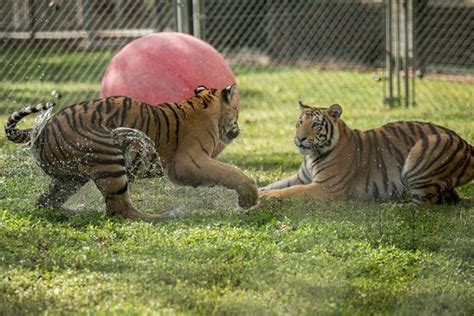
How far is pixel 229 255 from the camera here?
20.6 ft

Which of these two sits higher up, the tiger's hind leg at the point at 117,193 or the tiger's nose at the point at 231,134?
the tiger's nose at the point at 231,134

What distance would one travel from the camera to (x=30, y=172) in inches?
364

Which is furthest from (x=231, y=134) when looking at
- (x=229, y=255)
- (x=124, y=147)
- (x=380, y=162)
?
(x=229, y=255)

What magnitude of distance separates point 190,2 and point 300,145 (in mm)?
4280

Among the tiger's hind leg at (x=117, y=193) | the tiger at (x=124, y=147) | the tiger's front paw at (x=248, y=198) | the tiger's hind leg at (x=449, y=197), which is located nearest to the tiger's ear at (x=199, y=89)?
the tiger at (x=124, y=147)

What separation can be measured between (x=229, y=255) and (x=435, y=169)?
7.88ft

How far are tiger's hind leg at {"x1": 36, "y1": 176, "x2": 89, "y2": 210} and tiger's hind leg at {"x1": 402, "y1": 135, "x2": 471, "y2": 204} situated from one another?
2444mm

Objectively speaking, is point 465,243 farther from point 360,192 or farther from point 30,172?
point 30,172

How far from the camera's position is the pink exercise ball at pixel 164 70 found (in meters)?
9.09

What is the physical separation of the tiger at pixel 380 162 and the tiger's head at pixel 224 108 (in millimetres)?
511

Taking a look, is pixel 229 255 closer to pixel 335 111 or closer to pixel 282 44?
pixel 335 111

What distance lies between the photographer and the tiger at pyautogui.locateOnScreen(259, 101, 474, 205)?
809 centimetres

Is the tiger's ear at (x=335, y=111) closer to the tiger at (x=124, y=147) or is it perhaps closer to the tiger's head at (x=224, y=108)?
the tiger's head at (x=224, y=108)

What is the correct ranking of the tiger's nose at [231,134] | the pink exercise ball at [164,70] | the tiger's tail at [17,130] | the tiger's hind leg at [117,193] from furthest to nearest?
1. the pink exercise ball at [164,70]
2. the tiger's nose at [231,134]
3. the tiger's tail at [17,130]
4. the tiger's hind leg at [117,193]
